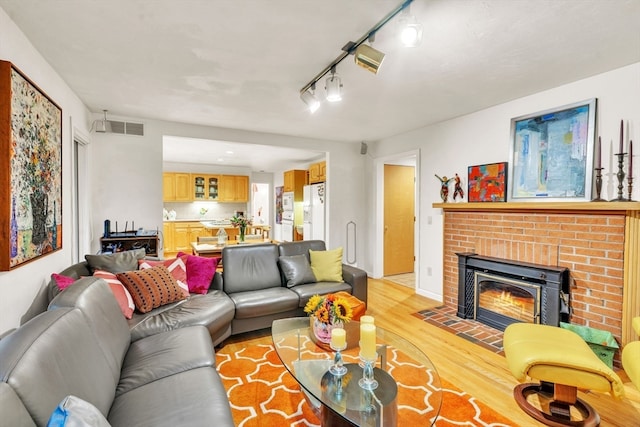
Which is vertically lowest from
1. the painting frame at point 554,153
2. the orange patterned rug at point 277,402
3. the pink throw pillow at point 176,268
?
the orange patterned rug at point 277,402

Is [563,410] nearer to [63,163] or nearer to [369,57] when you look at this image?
[369,57]

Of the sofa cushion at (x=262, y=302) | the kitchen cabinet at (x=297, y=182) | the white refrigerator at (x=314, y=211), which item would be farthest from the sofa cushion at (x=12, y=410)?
the kitchen cabinet at (x=297, y=182)

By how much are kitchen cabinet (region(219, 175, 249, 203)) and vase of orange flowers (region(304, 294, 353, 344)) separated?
7.09 m

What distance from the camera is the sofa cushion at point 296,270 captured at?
3.42m

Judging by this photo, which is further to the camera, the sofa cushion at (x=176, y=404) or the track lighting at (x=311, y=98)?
the track lighting at (x=311, y=98)

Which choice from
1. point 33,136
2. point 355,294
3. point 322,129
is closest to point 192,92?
point 33,136

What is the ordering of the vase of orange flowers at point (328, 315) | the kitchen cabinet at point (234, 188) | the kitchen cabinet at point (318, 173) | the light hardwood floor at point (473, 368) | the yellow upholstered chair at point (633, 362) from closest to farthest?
1. the yellow upholstered chair at point (633, 362)
2. the light hardwood floor at point (473, 368)
3. the vase of orange flowers at point (328, 315)
4. the kitchen cabinet at point (318, 173)
5. the kitchen cabinet at point (234, 188)

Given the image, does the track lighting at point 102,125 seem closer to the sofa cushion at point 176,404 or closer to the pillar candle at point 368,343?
the sofa cushion at point 176,404

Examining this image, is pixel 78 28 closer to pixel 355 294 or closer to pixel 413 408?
pixel 413 408

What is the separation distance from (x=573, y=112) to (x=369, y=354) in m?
2.92

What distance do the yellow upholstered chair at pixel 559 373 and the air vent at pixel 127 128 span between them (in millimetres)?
4524

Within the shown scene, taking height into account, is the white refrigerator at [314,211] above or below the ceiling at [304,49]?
below

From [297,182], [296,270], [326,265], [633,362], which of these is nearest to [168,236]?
[297,182]

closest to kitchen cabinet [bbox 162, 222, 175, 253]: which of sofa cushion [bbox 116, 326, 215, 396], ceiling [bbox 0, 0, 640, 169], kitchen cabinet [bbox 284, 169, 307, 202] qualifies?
kitchen cabinet [bbox 284, 169, 307, 202]
